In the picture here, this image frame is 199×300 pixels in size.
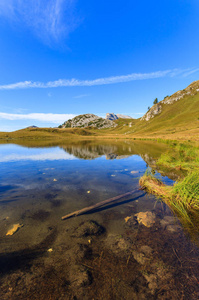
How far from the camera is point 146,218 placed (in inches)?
291

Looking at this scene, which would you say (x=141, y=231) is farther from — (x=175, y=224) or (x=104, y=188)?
(x=104, y=188)

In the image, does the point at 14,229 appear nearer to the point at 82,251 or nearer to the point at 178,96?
the point at 82,251

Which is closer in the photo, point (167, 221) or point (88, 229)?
point (88, 229)

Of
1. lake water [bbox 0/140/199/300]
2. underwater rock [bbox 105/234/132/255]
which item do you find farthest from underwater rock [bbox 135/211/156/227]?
underwater rock [bbox 105/234/132/255]

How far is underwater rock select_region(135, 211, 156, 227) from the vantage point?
7.02 m

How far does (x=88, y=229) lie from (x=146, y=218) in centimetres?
346

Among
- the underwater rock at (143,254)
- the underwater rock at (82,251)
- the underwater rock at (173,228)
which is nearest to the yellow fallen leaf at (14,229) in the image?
the underwater rock at (82,251)

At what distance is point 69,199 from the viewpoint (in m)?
10.0

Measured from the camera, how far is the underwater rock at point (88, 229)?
6309 millimetres

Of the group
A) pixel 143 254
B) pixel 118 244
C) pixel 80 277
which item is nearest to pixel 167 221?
pixel 143 254

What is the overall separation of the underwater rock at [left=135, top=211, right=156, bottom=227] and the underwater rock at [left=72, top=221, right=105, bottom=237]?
2311mm

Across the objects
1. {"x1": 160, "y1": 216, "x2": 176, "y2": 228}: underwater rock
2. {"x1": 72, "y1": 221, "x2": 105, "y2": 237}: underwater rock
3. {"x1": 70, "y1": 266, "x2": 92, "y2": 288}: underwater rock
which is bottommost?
{"x1": 160, "y1": 216, "x2": 176, "y2": 228}: underwater rock

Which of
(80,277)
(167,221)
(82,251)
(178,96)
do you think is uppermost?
(178,96)

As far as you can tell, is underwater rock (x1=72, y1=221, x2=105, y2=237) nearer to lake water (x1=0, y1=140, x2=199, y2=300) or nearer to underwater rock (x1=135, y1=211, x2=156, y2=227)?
lake water (x1=0, y1=140, x2=199, y2=300)
